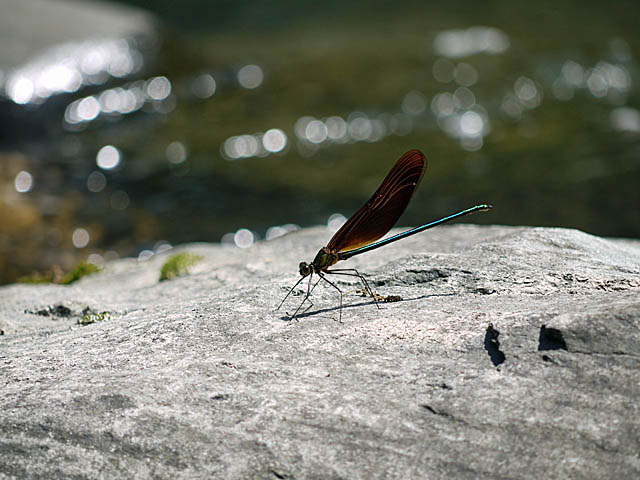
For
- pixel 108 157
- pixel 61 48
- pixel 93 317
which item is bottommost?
pixel 93 317

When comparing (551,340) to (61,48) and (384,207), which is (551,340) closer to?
(384,207)

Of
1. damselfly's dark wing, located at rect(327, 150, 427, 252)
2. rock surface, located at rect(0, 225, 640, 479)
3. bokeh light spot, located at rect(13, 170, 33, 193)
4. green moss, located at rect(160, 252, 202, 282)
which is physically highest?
bokeh light spot, located at rect(13, 170, 33, 193)

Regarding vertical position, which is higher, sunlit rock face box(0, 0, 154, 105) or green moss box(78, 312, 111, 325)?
sunlit rock face box(0, 0, 154, 105)

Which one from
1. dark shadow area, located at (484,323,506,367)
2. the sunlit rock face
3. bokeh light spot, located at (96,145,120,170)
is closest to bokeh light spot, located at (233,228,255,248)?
bokeh light spot, located at (96,145,120,170)

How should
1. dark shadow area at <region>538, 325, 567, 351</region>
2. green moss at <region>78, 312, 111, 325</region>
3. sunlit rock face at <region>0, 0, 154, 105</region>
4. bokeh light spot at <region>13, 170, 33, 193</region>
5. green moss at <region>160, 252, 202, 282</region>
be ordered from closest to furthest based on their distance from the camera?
1. dark shadow area at <region>538, 325, 567, 351</region>
2. green moss at <region>78, 312, 111, 325</region>
3. green moss at <region>160, 252, 202, 282</region>
4. bokeh light spot at <region>13, 170, 33, 193</region>
5. sunlit rock face at <region>0, 0, 154, 105</region>

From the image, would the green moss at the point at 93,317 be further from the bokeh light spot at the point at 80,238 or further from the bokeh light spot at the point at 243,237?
the bokeh light spot at the point at 80,238

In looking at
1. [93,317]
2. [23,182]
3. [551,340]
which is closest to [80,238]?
Result: [23,182]

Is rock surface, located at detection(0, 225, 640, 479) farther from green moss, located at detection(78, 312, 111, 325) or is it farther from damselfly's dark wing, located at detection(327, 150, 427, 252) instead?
damselfly's dark wing, located at detection(327, 150, 427, 252)

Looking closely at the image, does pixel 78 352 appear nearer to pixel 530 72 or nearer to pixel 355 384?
pixel 355 384

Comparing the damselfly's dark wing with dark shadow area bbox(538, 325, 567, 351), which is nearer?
dark shadow area bbox(538, 325, 567, 351)
